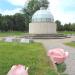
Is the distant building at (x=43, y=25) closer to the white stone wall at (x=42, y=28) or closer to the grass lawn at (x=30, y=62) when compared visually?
the white stone wall at (x=42, y=28)

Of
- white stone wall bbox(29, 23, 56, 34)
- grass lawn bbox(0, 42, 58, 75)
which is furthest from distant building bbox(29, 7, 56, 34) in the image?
grass lawn bbox(0, 42, 58, 75)

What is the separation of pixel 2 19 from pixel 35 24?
3744 cm

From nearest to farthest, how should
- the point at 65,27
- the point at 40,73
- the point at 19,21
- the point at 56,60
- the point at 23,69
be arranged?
the point at 23,69
the point at 56,60
the point at 40,73
the point at 19,21
the point at 65,27

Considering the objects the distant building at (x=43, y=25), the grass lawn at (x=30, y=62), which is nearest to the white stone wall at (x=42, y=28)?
the distant building at (x=43, y=25)

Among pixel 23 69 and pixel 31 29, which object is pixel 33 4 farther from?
pixel 23 69

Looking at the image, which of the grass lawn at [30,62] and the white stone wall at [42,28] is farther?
the white stone wall at [42,28]

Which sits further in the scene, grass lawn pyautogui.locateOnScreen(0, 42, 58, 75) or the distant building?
the distant building

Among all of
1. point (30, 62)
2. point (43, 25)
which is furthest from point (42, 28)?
point (30, 62)

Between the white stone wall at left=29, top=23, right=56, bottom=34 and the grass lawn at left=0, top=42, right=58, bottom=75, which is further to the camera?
the white stone wall at left=29, top=23, right=56, bottom=34

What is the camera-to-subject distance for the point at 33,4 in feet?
267

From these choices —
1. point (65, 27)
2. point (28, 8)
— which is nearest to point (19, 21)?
point (28, 8)

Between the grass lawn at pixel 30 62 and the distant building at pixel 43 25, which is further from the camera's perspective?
the distant building at pixel 43 25

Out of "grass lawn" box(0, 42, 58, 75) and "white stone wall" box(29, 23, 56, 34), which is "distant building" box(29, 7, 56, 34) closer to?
"white stone wall" box(29, 23, 56, 34)

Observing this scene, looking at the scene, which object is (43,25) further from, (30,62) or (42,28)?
(30,62)
